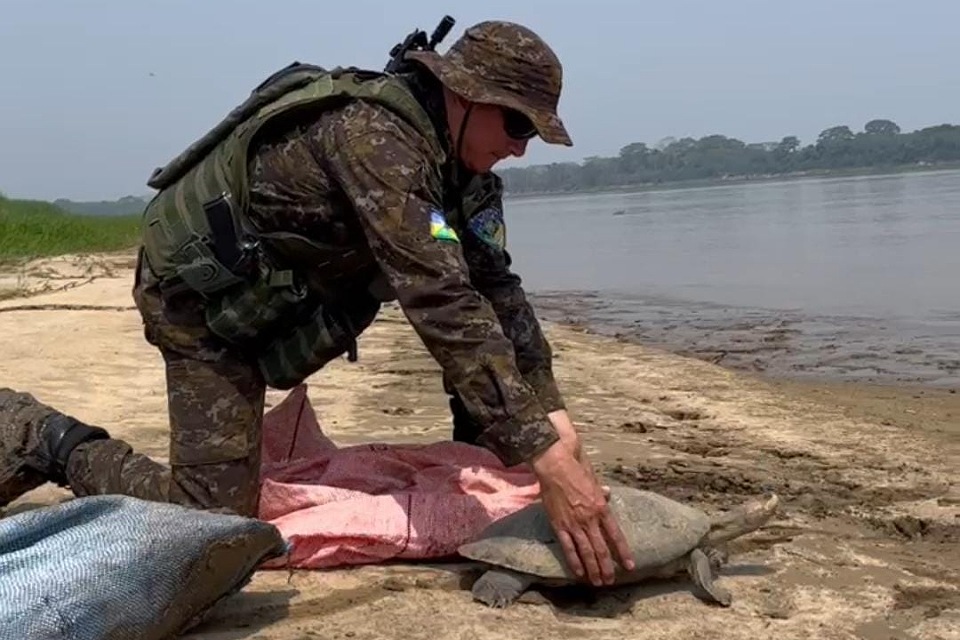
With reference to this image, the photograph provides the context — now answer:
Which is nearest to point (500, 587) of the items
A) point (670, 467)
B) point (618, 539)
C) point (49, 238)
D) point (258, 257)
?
point (618, 539)

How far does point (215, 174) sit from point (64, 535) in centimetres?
130

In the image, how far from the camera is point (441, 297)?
2.91 metres

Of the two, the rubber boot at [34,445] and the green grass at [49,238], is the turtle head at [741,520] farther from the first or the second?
the green grass at [49,238]

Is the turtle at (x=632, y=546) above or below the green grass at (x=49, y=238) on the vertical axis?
below

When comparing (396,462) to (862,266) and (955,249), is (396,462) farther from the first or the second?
(955,249)

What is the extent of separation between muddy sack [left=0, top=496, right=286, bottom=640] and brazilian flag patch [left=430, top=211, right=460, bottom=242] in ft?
2.91

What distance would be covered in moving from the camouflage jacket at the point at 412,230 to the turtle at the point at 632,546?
392 mm

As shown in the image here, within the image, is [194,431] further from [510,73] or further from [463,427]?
[510,73]

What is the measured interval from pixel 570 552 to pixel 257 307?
1.17 meters

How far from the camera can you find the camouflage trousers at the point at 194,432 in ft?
11.0

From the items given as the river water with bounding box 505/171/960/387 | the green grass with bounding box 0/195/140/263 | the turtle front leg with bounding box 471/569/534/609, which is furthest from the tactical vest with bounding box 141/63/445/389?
the green grass with bounding box 0/195/140/263

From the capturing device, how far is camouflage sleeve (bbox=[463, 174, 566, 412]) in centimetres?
370

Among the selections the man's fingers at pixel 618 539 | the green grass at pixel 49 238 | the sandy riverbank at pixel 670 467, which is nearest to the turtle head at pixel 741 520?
the sandy riverbank at pixel 670 467

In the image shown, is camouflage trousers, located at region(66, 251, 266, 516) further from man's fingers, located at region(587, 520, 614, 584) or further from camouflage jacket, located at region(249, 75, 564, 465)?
man's fingers, located at region(587, 520, 614, 584)
